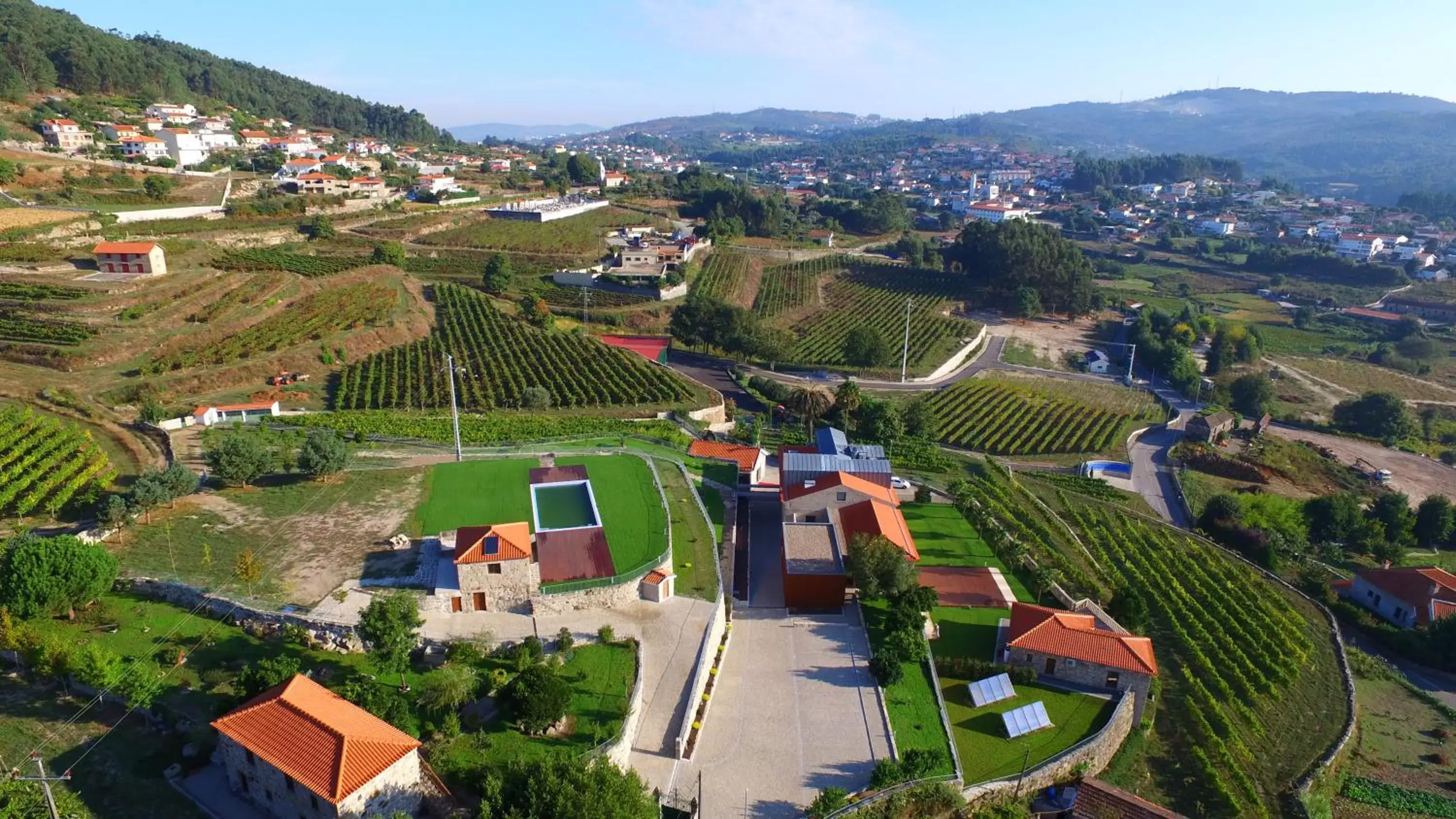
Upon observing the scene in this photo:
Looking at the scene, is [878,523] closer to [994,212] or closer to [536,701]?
[536,701]

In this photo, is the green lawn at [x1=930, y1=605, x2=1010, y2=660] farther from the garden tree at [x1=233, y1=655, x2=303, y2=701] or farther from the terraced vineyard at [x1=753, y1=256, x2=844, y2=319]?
the terraced vineyard at [x1=753, y1=256, x2=844, y2=319]

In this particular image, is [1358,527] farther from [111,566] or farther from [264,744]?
[111,566]

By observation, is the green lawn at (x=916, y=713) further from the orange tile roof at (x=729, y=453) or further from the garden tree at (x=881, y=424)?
the garden tree at (x=881, y=424)

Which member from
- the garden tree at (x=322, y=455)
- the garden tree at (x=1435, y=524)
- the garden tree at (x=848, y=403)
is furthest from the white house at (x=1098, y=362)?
the garden tree at (x=322, y=455)

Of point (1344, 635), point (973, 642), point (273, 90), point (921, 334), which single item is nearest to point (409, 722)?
point (973, 642)

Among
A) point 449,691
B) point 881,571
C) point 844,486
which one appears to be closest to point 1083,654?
point 881,571
